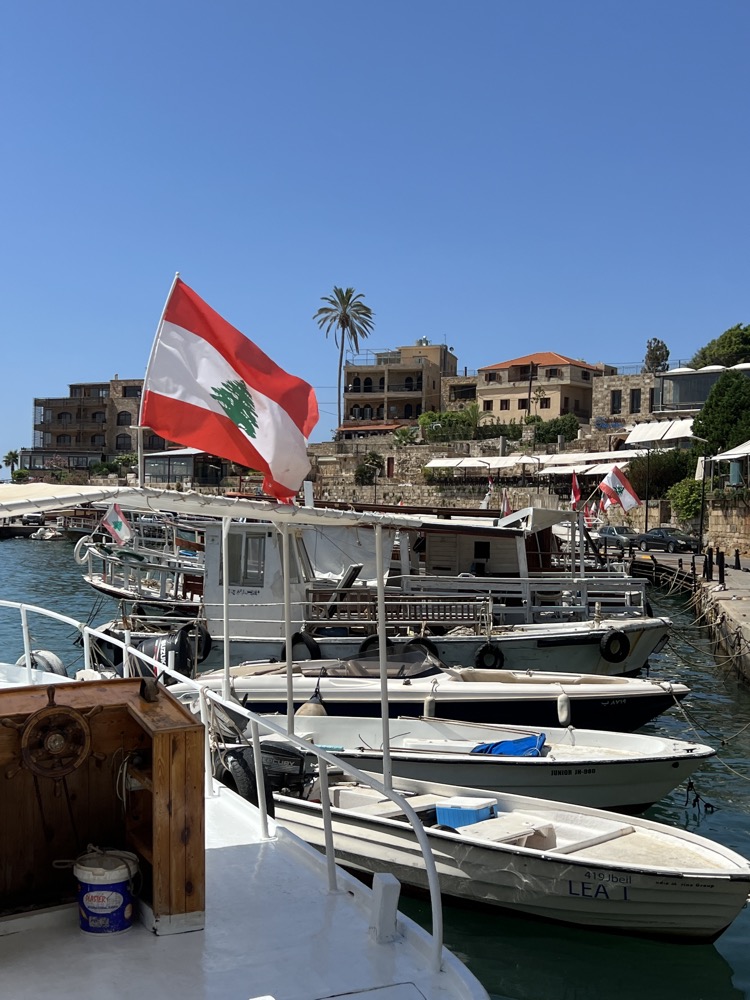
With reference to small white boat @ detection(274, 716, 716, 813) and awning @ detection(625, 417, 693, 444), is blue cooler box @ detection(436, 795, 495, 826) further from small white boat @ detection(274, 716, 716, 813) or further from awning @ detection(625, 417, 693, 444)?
awning @ detection(625, 417, 693, 444)

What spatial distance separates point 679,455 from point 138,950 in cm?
6120

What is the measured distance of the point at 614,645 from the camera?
17.7 metres

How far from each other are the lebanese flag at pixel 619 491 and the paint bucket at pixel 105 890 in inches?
996

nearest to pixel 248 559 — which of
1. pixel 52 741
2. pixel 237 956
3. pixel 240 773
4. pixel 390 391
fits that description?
pixel 240 773

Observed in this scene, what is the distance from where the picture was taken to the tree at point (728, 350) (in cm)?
7862

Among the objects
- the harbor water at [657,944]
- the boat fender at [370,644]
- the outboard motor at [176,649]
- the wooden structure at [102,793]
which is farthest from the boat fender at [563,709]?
the wooden structure at [102,793]

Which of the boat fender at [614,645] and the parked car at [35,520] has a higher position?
the parked car at [35,520]

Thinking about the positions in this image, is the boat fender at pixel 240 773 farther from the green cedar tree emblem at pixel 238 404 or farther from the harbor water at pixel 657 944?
the green cedar tree emblem at pixel 238 404

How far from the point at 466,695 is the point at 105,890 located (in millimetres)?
9043

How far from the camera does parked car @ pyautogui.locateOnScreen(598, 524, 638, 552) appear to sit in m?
46.8

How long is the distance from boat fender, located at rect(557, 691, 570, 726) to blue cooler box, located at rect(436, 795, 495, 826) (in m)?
3.72

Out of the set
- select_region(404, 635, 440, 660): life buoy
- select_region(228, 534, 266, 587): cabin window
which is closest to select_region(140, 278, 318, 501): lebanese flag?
select_region(404, 635, 440, 660): life buoy

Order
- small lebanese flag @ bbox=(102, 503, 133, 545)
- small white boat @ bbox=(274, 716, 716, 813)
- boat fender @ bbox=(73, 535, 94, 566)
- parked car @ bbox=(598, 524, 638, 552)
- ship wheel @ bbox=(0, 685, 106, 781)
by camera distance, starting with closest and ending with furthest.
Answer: ship wheel @ bbox=(0, 685, 106, 781) → small white boat @ bbox=(274, 716, 716, 813) → boat fender @ bbox=(73, 535, 94, 566) → small lebanese flag @ bbox=(102, 503, 133, 545) → parked car @ bbox=(598, 524, 638, 552)

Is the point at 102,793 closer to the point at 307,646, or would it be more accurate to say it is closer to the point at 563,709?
the point at 563,709
